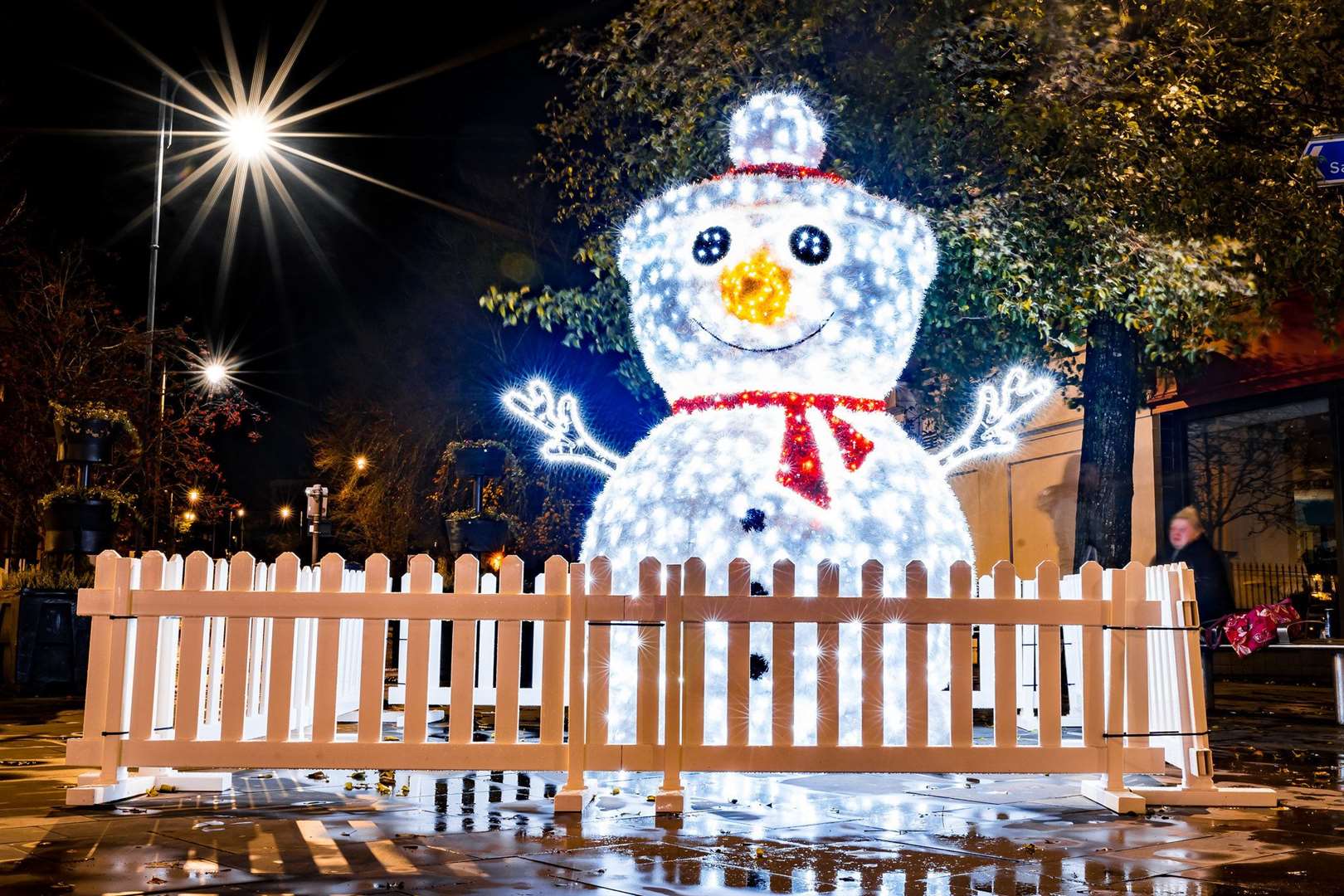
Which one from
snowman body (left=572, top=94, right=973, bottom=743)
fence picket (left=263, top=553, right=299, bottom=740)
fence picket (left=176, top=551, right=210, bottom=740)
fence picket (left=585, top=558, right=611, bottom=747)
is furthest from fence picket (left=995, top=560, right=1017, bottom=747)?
fence picket (left=176, top=551, right=210, bottom=740)

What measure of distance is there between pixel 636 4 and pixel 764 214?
580cm

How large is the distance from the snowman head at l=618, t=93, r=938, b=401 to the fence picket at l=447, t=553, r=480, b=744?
2.23 meters

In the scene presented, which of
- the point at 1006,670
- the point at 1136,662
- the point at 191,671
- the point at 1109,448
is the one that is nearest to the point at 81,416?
the point at 191,671

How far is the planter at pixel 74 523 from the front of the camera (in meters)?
13.5

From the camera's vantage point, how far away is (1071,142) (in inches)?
442

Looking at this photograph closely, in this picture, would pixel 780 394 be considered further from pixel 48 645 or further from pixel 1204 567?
pixel 48 645

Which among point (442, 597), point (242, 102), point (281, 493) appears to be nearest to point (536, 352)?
point (242, 102)

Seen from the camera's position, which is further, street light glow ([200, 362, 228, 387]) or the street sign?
street light glow ([200, 362, 228, 387])

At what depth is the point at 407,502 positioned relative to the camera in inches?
1253

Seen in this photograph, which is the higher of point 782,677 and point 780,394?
point 780,394

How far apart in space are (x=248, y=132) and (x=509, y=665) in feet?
43.5

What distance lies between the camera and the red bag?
10352 mm

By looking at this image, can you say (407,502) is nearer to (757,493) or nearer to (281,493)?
(757,493)

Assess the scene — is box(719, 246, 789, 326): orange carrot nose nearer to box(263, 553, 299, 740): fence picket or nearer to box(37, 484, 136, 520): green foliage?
box(263, 553, 299, 740): fence picket
